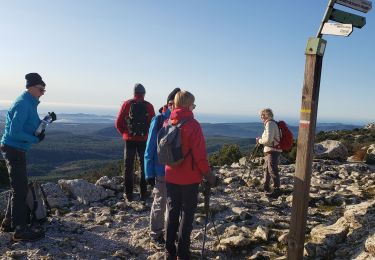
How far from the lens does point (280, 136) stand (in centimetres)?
951

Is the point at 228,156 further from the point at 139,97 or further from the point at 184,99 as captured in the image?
the point at 184,99

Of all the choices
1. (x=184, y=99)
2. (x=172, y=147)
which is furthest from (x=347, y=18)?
(x=172, y=147)

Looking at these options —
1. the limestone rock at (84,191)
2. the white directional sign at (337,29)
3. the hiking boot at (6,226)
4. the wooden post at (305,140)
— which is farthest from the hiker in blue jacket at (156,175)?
the limestone rock at (84,191)

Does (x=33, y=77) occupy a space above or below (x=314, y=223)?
above

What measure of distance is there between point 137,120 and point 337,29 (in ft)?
16.1

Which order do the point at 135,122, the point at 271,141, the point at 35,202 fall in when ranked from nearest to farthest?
the point at 35,202 < the point at 135,122 < the point at 271,141

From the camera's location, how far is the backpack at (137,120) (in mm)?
8594

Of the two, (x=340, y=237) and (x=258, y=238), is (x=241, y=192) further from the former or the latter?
(x=340, y=237)

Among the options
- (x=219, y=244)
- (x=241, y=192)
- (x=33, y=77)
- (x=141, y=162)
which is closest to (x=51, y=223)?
(x=141, y=162)

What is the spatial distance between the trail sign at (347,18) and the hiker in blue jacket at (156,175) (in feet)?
9.62

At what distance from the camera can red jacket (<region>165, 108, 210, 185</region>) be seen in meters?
5.37

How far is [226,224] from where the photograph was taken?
765 centimetres

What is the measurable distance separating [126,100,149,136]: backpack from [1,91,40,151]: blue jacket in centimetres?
241

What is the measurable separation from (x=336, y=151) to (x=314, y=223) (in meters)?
8.63
